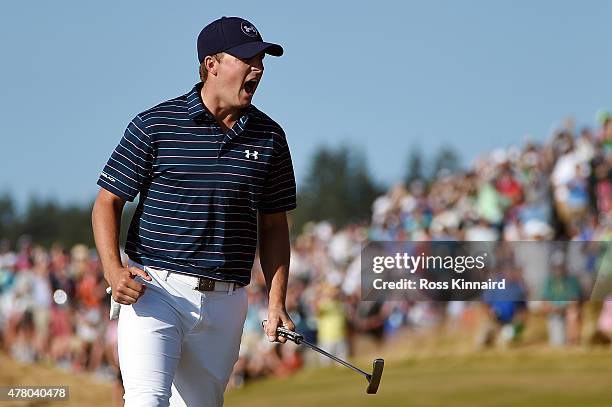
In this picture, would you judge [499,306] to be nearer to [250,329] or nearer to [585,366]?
[585,366]

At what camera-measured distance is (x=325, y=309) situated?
1531 cm

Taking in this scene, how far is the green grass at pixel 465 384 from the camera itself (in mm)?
12664

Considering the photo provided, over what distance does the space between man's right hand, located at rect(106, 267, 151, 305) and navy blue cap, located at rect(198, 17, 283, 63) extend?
1.01m

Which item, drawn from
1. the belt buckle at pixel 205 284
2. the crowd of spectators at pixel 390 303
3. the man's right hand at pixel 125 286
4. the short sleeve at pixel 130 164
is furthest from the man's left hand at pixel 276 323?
the crowd of spectators at pixel 390 303

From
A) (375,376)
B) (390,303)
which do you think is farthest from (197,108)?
(390,303)

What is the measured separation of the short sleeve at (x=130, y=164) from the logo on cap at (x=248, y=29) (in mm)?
595

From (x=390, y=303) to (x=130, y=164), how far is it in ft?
33.4

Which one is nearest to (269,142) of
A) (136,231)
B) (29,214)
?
(136,231)

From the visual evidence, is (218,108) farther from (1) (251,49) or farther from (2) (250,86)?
(1) (251,49)

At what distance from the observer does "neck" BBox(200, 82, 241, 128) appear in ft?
17.1

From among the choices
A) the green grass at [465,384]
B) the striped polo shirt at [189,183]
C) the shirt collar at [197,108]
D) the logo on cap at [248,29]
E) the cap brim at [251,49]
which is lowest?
the green grass at [465,384]

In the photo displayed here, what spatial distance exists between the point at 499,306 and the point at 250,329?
12.8ft

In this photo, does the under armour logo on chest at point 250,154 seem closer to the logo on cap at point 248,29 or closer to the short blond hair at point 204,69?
the short blond hair at point 204,69

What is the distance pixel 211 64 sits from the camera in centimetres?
523
